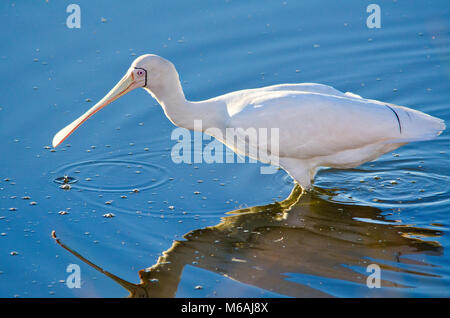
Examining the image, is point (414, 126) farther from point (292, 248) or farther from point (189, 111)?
point (189, 111)

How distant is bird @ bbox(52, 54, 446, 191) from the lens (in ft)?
23.6

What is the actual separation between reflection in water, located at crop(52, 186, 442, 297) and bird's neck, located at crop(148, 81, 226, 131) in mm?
931

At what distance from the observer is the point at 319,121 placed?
7281 mm

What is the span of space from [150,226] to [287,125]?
1.62 meters

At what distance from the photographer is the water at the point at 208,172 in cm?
633

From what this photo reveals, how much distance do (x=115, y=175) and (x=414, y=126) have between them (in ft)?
9.94

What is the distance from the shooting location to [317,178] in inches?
313

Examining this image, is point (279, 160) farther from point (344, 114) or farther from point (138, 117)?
point (138, 117)

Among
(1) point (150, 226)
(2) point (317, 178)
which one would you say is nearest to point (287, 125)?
(2) point (317, 178)

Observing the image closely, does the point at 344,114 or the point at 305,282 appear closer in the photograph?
the point at 305,282

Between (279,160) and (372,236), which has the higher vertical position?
(279,160)
